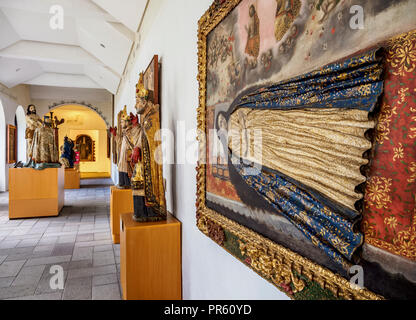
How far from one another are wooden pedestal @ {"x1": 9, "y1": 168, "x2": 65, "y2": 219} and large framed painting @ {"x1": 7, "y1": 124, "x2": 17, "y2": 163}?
689 centimetres

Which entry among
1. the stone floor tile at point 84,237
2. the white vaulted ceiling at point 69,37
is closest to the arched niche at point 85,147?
the white vaulted ceiling at point 69,37

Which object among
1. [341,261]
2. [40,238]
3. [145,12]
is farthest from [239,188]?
[40,238]

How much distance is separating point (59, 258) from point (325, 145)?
4868mm

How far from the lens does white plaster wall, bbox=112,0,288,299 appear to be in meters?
1.77

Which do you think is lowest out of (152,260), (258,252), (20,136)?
(152,260)

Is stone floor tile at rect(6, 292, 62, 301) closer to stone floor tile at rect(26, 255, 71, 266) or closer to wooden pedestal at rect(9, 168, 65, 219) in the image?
stone floor tile at rect(26, 255, 71, 266)

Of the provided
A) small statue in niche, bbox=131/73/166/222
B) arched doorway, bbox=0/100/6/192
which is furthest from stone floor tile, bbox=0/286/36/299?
arched doorway, bbox=0/100/6/192

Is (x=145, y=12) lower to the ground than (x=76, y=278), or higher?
higher

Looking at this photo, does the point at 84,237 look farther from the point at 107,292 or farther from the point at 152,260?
the point at 152,260

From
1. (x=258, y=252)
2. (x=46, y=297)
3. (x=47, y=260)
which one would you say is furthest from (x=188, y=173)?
(x=47, y=260)

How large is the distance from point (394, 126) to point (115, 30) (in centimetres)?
693

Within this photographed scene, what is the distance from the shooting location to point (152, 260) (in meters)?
2.76
